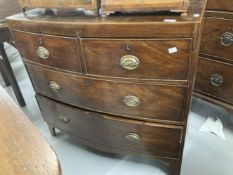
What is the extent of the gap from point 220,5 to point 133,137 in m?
0.75

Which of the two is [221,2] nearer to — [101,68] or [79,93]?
[101,68]

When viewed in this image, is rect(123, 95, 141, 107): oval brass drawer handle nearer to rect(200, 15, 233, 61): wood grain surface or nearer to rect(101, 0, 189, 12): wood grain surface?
rect(101, 0, 189, 12): wood grain surface

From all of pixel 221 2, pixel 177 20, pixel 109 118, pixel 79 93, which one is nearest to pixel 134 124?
pixel 109 118

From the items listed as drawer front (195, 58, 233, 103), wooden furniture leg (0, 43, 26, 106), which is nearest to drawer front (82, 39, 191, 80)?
drawer front (195, 58, 233, 103)

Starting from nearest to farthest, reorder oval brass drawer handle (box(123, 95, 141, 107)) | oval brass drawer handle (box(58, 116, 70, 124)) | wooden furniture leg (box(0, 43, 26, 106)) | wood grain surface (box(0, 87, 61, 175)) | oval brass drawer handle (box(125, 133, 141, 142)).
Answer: wood grain surface (box(0, 87, 61, 175)) → oval brass drawer handle (box(123, 95, 141, 107)) → oval brass drawer handle (box(125, 133, 141, 142)) → oval brass drawer handle (box(58, 116, 70, 124)) → wooden furniture leg (box(0, 43, 26, 106))

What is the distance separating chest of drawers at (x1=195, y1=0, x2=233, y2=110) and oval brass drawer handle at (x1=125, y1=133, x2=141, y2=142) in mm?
580

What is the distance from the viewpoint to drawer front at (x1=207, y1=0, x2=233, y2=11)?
1.05m

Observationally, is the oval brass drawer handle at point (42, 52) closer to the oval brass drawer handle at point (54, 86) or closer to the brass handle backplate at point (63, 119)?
the oval brass drawer handle at point (54, 86)

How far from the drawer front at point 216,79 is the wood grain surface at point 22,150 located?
3.58 ft

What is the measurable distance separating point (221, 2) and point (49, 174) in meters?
1.08

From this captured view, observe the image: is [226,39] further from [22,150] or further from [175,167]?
[22,150]

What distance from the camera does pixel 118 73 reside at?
2.82ft

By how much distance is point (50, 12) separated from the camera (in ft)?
3.29

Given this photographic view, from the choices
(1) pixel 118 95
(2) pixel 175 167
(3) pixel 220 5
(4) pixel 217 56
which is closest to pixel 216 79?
(4) pixel 217 56
